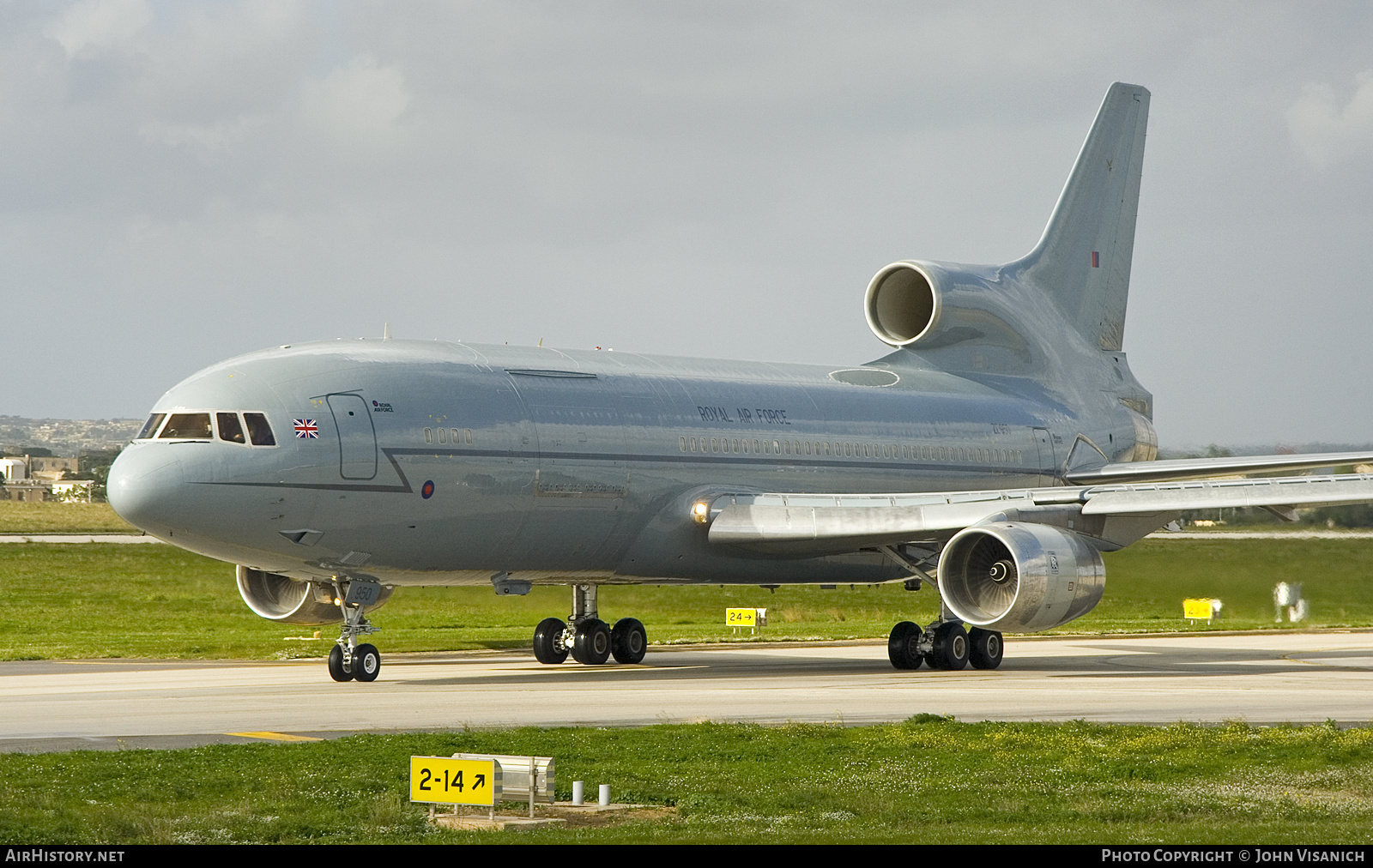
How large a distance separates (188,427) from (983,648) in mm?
13003

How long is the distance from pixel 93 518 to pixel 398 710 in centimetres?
8281

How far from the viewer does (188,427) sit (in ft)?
73.8

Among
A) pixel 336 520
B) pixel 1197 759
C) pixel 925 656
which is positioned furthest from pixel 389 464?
pixel 1197 759

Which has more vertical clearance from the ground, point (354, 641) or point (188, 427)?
point (188, 427)

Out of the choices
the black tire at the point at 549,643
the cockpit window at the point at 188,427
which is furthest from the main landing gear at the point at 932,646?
the cockpit window at the point at 188,427

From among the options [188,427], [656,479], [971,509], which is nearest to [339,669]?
[188,427]

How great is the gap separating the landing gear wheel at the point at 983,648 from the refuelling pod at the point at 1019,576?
6.95 feet

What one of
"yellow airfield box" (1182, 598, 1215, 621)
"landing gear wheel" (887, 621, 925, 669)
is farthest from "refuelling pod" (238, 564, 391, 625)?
"yellow airfield box" (1182, 598, 1215, 621)

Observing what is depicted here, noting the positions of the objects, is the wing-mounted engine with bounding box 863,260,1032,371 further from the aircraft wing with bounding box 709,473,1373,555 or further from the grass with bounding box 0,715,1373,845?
the grass with bounding box 0,715,1373,845

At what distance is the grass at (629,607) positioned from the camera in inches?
1345

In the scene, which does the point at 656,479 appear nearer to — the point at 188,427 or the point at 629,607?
the point at 188,427

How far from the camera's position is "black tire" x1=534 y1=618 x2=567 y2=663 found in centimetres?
2912

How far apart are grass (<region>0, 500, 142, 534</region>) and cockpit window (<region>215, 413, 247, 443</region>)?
59374mm

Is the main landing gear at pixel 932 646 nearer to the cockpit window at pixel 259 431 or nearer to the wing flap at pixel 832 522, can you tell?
the wing flap at pixel 832 522
